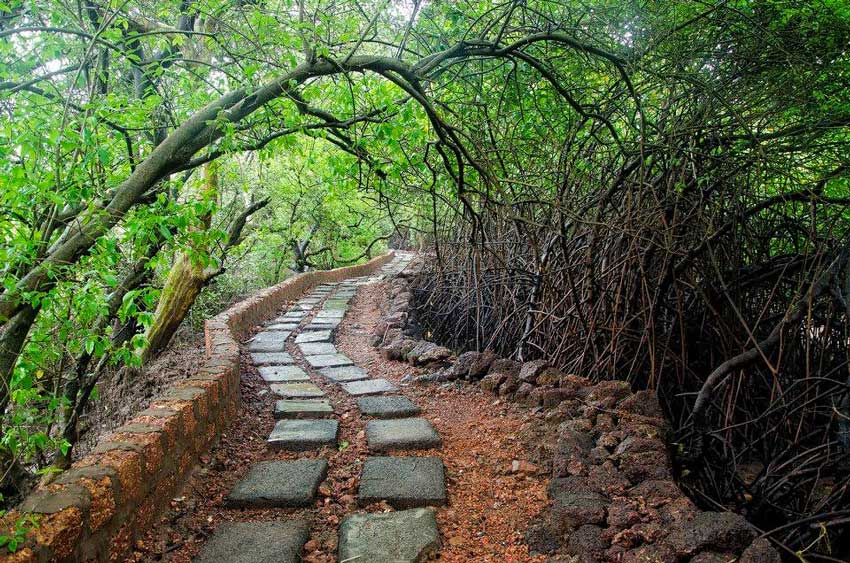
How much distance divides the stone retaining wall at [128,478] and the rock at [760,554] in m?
2.17

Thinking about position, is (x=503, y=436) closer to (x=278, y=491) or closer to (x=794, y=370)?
(x=278, y=491)

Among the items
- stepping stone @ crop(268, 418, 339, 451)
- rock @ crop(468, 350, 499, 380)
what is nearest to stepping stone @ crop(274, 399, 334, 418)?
stepping stone @ crop(268, 418, 339, 451)

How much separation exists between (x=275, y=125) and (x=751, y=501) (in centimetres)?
365

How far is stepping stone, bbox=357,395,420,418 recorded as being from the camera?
3.88 metres

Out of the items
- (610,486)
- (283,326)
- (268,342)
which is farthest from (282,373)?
(610,486)

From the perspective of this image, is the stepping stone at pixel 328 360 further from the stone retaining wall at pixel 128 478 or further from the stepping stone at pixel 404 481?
the stepping stone at pixel 404 481

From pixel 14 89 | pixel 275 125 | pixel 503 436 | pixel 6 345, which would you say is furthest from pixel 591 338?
pixel 14 89

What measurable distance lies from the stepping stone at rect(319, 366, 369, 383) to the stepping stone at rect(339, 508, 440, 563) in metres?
2.35

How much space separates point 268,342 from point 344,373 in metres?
1.55

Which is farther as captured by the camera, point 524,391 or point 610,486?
point 524,391

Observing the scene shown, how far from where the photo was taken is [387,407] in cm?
395

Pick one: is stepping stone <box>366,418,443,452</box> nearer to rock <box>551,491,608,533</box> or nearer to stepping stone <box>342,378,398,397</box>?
stepping stone <box>342,378,398,397</box>

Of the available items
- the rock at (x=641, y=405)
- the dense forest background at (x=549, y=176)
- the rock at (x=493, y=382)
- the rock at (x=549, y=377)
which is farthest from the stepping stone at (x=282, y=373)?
the rock at (x=641, y=405)

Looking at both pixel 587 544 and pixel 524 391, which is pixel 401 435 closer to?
pixel 524 391
